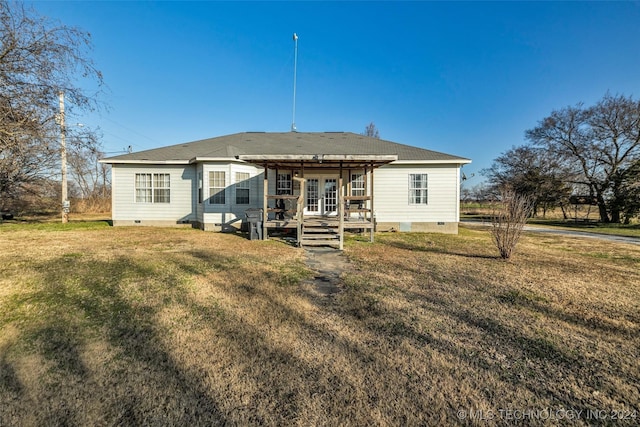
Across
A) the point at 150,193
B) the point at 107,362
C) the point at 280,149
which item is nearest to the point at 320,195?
the point at 280,149

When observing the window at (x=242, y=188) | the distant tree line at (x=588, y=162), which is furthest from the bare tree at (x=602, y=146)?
the window at (x=242, y=188)

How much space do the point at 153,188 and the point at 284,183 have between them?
622 cm

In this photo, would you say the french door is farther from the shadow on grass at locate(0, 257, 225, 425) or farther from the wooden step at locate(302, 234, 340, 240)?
the shadow on grass at locate(0, 257, 225, 425)

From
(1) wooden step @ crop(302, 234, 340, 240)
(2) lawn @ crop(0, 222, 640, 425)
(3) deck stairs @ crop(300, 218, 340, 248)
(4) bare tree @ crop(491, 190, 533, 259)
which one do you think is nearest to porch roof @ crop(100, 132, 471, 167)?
(3) deck stairs @ crop(300, 218, 340, 248)

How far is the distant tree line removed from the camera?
67.6 feet

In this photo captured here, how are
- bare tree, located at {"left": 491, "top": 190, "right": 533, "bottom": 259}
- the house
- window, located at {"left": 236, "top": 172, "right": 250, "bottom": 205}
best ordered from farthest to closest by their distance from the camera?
window, located at {"left": 236, "top": 172, "right": 250, "bottom": 205}
the house
bare tree, located at {"left": 491, "top": 190, "right": 533, "bottom": 259}

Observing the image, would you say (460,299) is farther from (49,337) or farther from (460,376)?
(49,337)

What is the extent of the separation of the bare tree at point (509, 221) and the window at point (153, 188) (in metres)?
13.2

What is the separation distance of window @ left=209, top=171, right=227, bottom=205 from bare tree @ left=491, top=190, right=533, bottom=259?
1006 centimetres

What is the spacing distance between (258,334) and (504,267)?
19.8ft

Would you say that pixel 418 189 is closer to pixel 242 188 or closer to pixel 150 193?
pixel 242 188

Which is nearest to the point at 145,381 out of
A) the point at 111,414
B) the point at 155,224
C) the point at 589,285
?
the point at 111,414

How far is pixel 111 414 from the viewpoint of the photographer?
6.50ft

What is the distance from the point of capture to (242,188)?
1220 centimetres
